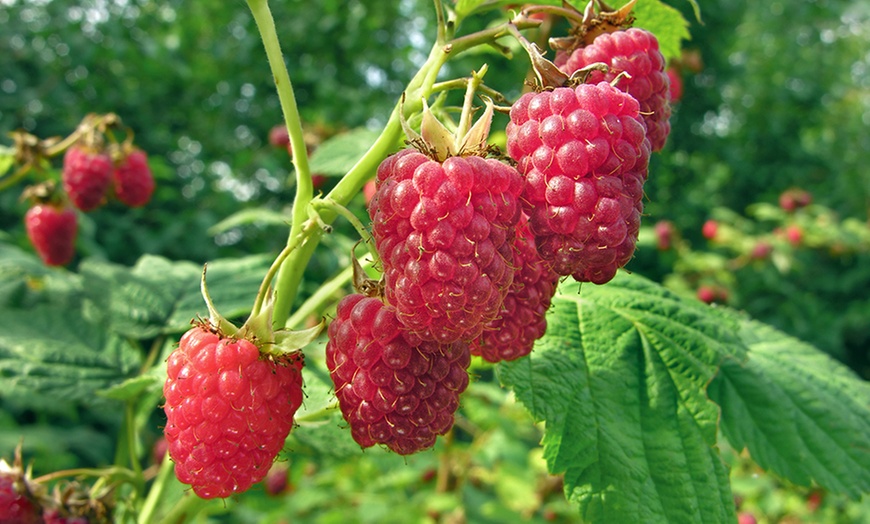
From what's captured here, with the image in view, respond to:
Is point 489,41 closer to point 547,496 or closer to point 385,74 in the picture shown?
point 547,496

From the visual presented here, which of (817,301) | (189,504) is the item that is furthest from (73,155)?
(817,301)

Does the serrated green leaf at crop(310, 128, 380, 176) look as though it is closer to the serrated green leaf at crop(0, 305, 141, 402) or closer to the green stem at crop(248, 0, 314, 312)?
the serrated green leaf at crop(0, 305, 141, 402)

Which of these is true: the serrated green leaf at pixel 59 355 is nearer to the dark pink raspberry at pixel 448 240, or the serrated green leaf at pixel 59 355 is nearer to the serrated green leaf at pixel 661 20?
the dark pink raspberry at pixel 448 240

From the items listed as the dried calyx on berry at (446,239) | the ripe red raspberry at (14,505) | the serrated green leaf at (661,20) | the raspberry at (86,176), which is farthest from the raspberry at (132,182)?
the dried calyx on berry at (446,239)

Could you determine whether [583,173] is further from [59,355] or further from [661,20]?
[59,355]

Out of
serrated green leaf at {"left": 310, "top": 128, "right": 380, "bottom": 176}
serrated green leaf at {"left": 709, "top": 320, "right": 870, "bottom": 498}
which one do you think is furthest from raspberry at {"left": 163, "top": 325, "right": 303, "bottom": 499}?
serrated green leaf at {"left": 310, "top": 128, "right": 380, "bottom": 176}
